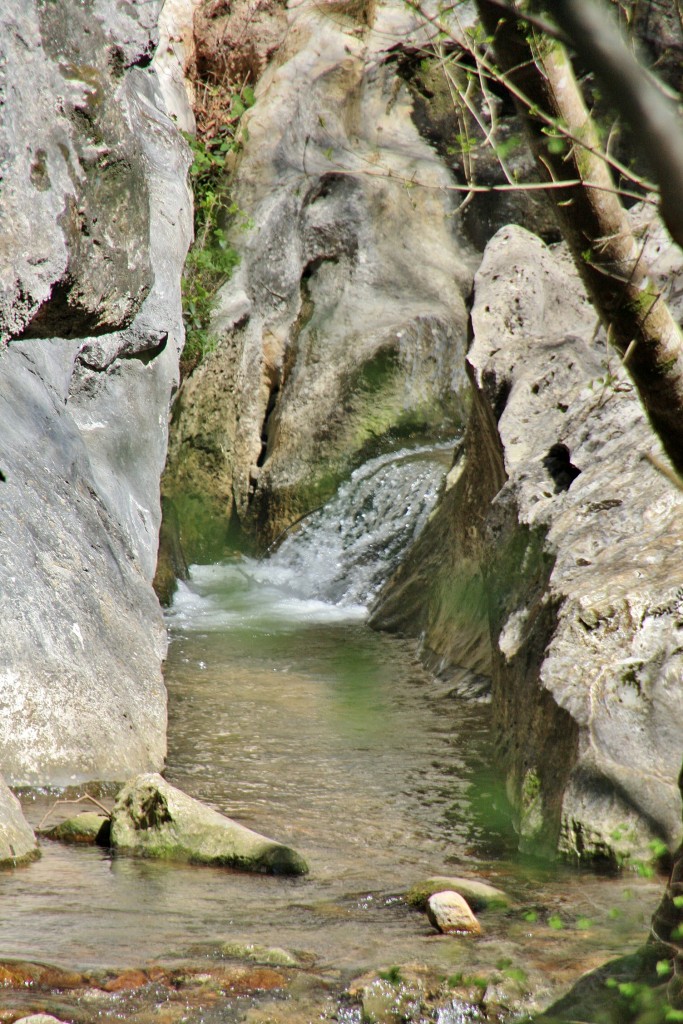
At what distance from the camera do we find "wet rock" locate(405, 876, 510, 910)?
3.34 m

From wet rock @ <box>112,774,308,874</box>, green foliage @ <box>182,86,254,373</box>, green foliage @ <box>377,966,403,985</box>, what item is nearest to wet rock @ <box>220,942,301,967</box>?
green foliage @ <box>377,966,403,985</box>

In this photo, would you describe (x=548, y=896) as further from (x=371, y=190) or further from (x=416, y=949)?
(x=371, y=190)

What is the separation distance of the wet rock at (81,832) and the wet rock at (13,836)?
258 millimetres

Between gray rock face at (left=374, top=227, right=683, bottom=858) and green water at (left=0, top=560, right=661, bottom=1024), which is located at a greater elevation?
gray rock face at (left=374, top=227, right=683, bottom=858)

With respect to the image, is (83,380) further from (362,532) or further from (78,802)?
(362,532)

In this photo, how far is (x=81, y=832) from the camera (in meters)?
3.93

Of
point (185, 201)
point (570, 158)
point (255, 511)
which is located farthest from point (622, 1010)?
point (255, 511)

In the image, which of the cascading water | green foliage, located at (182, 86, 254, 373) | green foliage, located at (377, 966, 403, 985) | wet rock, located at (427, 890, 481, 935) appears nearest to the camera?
green foliage, located at (377, 966, 403, 985)

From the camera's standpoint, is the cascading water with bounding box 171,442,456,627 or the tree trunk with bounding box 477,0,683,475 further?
the cascading water with bounding box 171,442,456,627

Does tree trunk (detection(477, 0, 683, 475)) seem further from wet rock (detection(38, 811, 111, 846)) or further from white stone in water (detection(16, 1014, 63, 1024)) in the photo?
wet rock (detection(38, 811, 111, 846))

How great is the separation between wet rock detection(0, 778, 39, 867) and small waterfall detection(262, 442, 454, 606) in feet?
20.2

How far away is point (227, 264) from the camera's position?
12.2 metres

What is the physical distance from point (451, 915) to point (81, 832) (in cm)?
150

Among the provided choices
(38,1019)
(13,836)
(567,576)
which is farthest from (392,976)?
(567,576)
